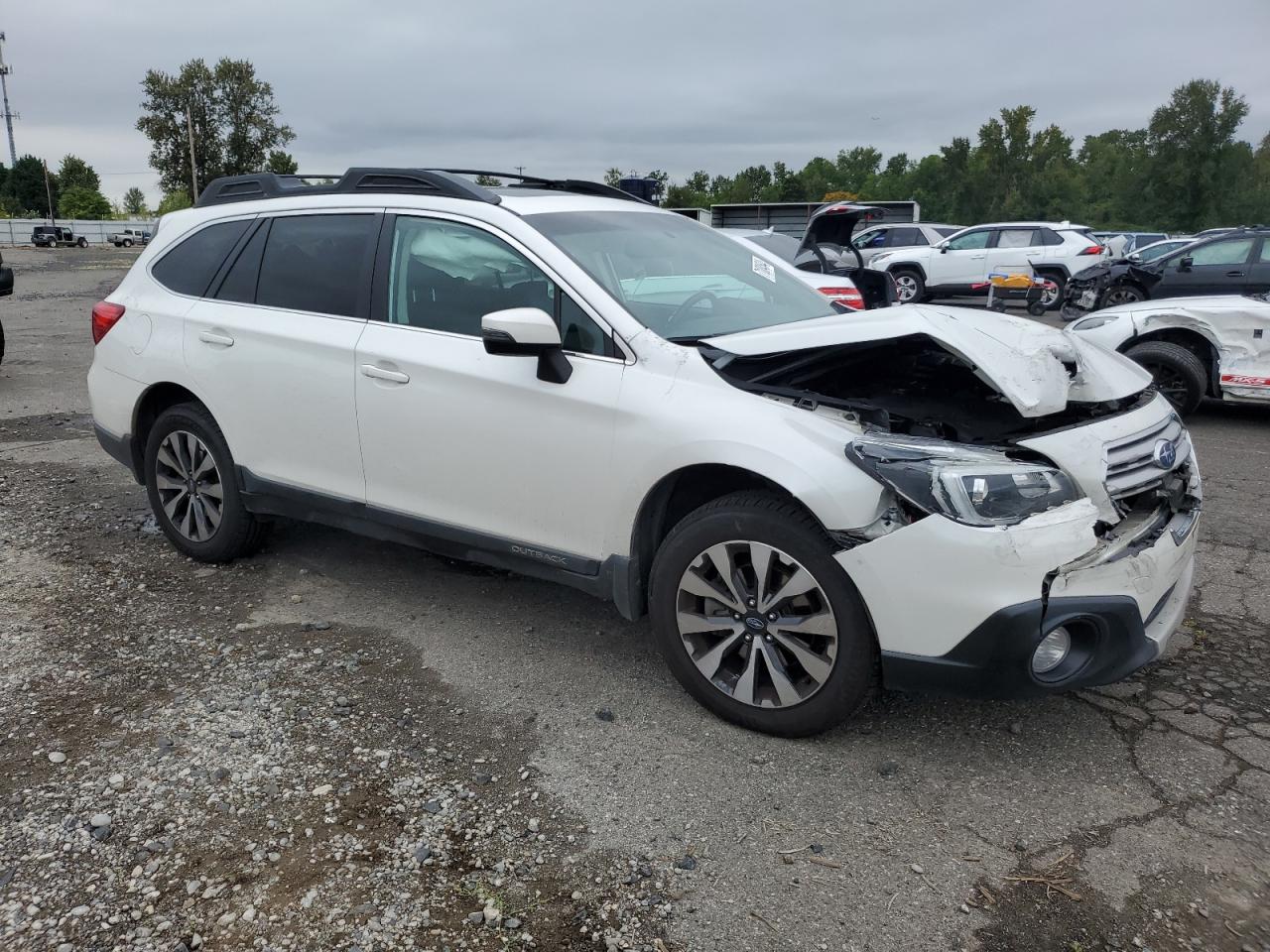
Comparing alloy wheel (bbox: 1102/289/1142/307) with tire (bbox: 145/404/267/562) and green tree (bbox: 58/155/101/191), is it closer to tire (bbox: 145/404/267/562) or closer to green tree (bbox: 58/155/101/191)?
tire (bbox: 145/404/267/562)

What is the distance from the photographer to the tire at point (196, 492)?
4.54 metres

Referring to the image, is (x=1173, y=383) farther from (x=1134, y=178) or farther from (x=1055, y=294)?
(x=1134, y=178)

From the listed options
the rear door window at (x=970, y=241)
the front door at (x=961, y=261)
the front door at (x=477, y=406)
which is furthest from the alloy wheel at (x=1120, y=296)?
the front door at (x=477, y=406)

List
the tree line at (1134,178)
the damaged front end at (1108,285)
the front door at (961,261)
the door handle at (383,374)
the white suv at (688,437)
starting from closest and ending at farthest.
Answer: the white suv at (688,437), the door handle at (383,374), the damaged front end at (1108,285), the front door at (961,261), the tree line at (1134,178)

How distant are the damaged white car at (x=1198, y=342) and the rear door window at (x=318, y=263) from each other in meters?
5.91

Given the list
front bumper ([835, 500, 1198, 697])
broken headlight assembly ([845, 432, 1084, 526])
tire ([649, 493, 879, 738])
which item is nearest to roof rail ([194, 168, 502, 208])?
tire ([649, 493, 879, 738])

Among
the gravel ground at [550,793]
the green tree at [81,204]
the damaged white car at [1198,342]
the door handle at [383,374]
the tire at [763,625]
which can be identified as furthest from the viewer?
the green tree at [81,204]

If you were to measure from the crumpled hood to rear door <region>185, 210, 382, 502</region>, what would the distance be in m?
1.62

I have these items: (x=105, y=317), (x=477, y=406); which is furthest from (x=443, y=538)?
(x=105, y=317)

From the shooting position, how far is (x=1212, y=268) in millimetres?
11539

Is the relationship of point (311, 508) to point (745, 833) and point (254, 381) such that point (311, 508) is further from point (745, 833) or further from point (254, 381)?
point (745, 833)

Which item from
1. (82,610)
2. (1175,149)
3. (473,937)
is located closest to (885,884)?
(473,937)

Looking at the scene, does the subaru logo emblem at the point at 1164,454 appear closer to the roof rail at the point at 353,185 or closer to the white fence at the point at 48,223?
the roof rail at the point at 353,185

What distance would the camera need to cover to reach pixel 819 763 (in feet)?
10.0
